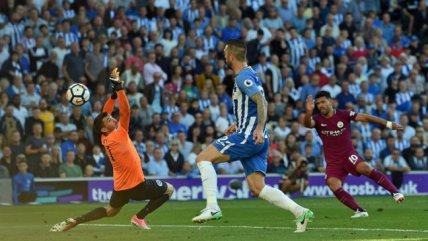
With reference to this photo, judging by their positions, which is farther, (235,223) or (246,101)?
(235,223)

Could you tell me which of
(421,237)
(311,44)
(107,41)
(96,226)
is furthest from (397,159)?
(421,237)

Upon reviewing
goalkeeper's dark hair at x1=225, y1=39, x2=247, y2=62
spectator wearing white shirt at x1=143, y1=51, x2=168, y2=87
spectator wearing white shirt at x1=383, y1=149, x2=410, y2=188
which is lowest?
spectator wearing white shirt at x1=383, y1=149, x2=410, y2=188

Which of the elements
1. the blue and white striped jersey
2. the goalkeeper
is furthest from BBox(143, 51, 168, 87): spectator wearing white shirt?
the blue and white striped jersey

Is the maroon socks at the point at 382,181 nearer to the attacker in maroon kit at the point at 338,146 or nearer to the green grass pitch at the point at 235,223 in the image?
the attacker in maroon kit at the point at 338,146

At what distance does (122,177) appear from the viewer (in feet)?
57.8

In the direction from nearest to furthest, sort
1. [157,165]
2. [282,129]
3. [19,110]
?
[19,110], [157,165], [282,129]

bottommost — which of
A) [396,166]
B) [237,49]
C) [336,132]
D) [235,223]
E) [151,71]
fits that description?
[235,223]

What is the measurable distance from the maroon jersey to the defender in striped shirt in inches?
209

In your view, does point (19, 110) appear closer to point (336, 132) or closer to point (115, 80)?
point (336, 132)

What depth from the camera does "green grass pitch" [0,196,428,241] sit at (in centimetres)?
1612

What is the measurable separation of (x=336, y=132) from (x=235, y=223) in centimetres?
280

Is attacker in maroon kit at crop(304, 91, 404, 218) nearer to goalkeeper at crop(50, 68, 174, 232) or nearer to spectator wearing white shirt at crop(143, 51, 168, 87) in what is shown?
goalkeeper at crop(50, 68, 174, 232)

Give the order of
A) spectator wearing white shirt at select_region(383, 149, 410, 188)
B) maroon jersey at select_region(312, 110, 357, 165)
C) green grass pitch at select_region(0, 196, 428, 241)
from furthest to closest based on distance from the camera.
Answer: spectator wearing white shirt at select_region(383, 149, 410, 188)
maroon jersey at select_region(312, 110, 357, 165)
green grass pitch at select_region(0, 196, 428, 241)

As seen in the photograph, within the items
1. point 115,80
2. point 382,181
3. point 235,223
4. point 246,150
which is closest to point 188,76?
point 382,181
